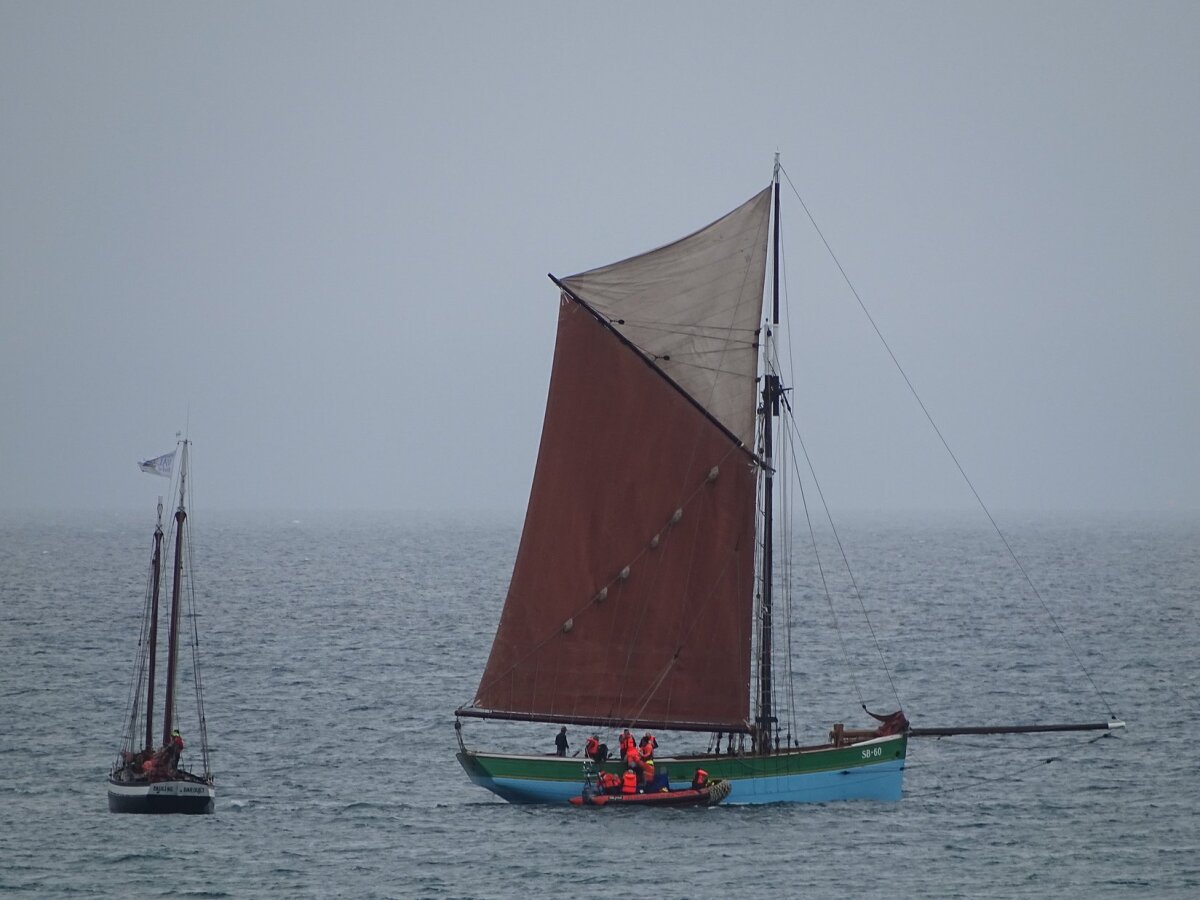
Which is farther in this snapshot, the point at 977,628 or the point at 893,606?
the point at 893,606

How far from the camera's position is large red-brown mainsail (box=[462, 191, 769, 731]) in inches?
1858

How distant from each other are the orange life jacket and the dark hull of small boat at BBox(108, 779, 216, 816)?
11.8 metres

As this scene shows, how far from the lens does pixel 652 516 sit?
47469 millimetres

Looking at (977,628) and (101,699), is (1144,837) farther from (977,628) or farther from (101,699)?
(977,628)

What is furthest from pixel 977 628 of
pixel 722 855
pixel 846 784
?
pixel 722 855

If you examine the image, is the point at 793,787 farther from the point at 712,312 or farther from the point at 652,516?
the point at 712,312

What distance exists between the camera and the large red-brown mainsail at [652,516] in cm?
4719

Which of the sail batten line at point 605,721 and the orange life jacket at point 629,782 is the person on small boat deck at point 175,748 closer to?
the sail batten line at point 605,721

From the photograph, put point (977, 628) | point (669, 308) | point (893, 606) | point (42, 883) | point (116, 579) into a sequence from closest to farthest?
point (42, 883)
point (669, 308)
point (977, 628)
point (893, 606)
point (116, 579)

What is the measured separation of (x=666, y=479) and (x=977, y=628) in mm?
54398

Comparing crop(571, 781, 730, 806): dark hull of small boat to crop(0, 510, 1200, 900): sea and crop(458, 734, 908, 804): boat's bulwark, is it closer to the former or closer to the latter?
crop(0, 510, 1200, 900): sea

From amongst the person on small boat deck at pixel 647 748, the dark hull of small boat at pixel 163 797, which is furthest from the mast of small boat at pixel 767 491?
the dark hull of small boat at pixel 163 797

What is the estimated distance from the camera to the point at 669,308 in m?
47.2

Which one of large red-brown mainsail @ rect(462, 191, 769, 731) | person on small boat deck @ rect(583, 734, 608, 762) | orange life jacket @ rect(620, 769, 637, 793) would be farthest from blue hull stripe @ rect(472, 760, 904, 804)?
large red-brown mainsail @ rect(462, 191, 769, 731)
